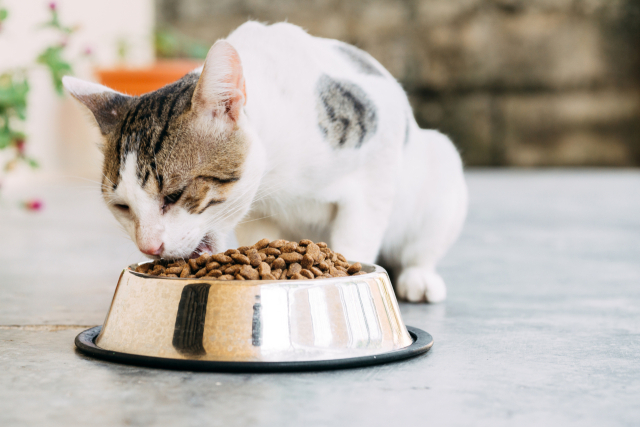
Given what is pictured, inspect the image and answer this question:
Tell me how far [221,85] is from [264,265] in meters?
0.40

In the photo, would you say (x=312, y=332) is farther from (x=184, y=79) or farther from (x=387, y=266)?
(x=387, y=266)

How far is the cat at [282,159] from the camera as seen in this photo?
4.53 feet

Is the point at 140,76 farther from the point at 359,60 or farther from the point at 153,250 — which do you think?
the point at 153,250

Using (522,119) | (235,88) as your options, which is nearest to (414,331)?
(235,88)

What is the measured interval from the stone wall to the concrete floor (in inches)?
173

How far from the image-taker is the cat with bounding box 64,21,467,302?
4.53ft

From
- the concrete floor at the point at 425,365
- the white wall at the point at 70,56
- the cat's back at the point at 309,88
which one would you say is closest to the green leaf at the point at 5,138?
the concrete floor at the point at 425,365

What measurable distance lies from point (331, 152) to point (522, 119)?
5.79 meters

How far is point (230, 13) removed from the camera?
7414 mm

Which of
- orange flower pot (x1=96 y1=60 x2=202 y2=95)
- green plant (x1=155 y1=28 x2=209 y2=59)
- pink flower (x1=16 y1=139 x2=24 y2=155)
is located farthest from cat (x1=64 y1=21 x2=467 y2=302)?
green plant (x1=155 y1=28 x2=209 y2=59)

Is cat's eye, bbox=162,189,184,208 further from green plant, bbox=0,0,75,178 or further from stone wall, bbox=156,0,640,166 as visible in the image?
stone wall, bbox=156,0,640,166

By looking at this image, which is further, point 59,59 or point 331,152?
point 59,59

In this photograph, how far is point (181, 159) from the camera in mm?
1397

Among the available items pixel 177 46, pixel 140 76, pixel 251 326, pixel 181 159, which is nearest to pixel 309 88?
pixel 181 159
